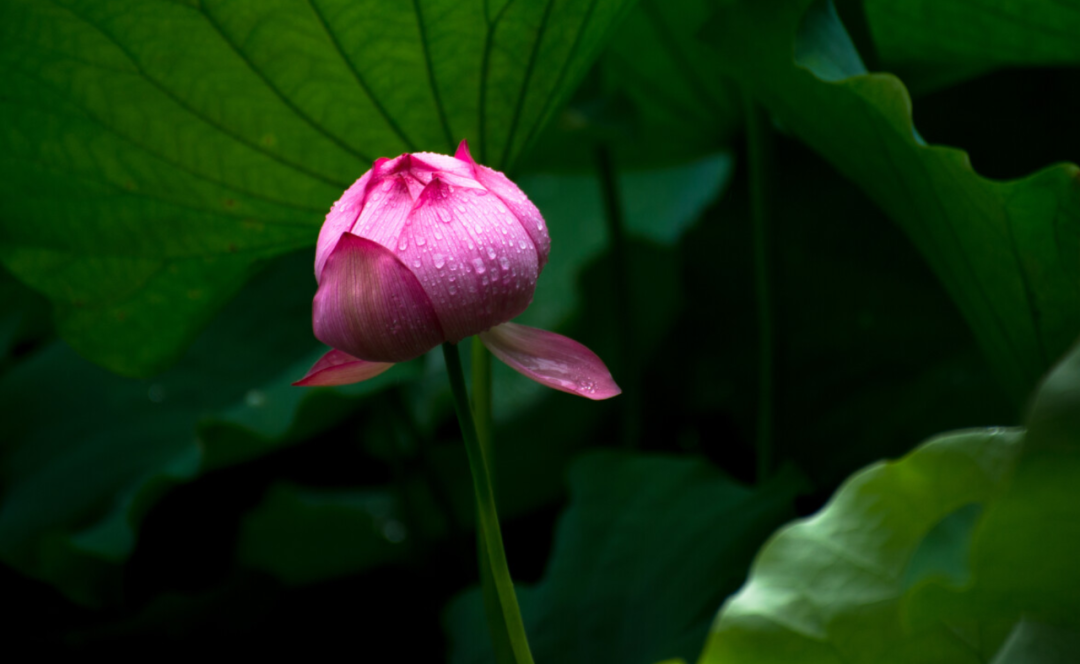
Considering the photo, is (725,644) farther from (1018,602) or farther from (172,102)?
(172,102)

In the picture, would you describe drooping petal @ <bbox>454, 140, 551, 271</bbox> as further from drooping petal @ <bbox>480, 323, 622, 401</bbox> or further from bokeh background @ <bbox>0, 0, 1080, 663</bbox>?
bokeh background @ <bbox>0, 0, 1080, 663</bbox>

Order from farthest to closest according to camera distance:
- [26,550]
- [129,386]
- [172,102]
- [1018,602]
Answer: [129,386], [26,550], [172,102], [1018,602]

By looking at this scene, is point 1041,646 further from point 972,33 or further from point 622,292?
point 622,292

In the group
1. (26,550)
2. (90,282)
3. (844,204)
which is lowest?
(26,550)

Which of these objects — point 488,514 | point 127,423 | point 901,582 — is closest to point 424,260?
point 488,514

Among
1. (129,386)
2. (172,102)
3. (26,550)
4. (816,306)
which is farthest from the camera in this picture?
(816,306)

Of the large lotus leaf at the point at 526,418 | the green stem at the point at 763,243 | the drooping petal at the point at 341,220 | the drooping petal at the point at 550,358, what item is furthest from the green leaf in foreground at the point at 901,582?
the large lotus leaf at the point at 526,418

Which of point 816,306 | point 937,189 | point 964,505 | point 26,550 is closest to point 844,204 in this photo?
point 816,306

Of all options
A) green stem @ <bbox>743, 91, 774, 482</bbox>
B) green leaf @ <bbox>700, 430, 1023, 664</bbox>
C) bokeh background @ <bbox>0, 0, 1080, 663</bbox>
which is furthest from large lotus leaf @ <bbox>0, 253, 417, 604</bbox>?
green leaf @ <bbox>700, 430, 1023, 664</bbox>
